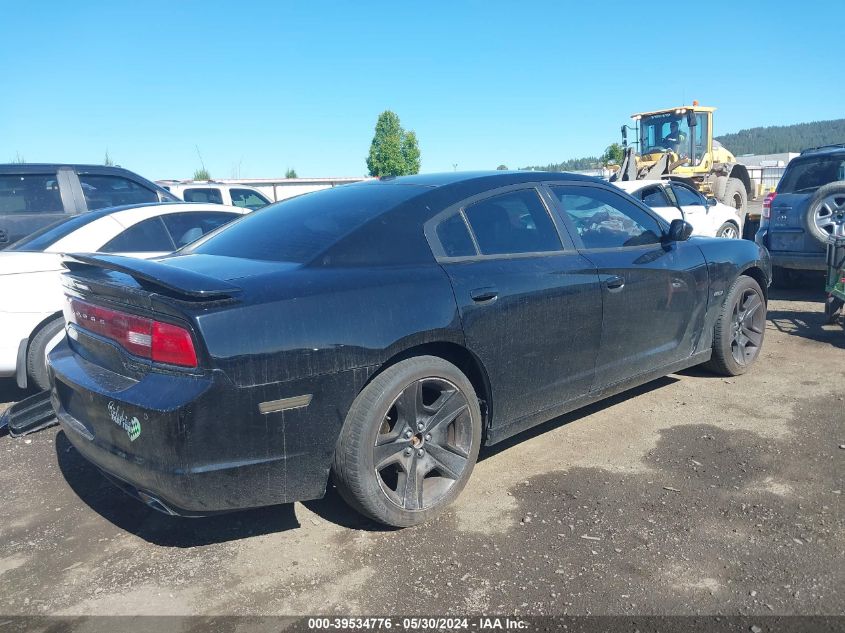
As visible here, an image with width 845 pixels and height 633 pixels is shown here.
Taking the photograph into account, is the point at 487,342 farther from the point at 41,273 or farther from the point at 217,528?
the point at 41,273

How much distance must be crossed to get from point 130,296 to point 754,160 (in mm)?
74114

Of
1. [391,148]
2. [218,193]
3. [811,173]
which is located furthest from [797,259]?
[391,148]

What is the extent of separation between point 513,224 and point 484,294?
1.95ft

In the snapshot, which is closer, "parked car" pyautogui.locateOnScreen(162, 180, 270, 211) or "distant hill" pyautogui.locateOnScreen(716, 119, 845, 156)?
"parked car" pyautogui.locateOnScreen(162, 180, 270, 211)

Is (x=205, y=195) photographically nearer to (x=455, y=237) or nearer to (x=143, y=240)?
(x=143, y=240)

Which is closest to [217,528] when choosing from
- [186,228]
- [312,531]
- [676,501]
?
[312,531]

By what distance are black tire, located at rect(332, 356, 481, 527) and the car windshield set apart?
3.56 m

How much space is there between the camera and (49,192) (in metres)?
7.64

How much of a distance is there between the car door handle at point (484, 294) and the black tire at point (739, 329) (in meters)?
2.40

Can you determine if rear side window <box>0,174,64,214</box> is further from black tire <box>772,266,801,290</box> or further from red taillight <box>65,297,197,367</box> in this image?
black tire <box>772,266,801,290</box>

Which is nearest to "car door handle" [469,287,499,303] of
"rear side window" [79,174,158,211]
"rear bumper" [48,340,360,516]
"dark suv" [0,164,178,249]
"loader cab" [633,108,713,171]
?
"rear bumper" [48,340,360,516]

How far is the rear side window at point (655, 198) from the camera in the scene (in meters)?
9.84

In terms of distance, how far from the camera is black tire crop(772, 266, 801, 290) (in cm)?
880

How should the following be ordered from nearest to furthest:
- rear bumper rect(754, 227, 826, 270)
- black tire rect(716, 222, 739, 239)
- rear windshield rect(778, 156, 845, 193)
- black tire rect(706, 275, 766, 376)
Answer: black tire rect(706, 275, 766, 376) < rear bumper rect(754, 227, 826, 270) < rear windshield rect(778, 156, 845, 193) < black tire rect(716, 222, 739, 239)
